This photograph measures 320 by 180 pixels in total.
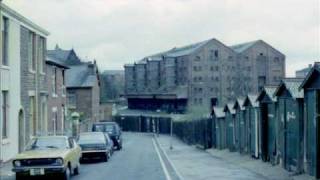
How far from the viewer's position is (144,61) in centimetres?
12012

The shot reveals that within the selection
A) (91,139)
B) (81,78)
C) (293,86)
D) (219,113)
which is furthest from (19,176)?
(81,78)

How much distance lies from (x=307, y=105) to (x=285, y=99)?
288cm

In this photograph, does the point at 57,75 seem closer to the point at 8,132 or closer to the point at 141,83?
the point at 8,132

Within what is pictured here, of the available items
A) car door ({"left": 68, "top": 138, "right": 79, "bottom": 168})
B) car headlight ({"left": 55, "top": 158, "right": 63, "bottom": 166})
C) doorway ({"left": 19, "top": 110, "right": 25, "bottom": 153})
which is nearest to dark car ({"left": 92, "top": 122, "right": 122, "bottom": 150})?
doorway ({"left": 19, "top": 110, "right": 25, "bottom": 153})

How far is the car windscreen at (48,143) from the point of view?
21688mm

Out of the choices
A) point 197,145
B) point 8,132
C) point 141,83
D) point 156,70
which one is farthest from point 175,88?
point 8,132

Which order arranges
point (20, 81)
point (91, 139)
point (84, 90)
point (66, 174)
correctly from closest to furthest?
point (66, 174) → point (20, 81) → point (91, 139) → point (84, 90)

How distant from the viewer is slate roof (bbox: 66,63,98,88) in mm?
76250

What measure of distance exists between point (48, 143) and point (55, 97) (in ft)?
75.7

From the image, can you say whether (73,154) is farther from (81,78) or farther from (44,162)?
(81,78)

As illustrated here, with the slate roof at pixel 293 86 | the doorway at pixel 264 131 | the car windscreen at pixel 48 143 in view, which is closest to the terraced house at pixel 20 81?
the car windscreen at pixel 48 143

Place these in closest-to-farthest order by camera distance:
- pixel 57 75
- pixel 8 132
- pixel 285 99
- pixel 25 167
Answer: pixel 25 167 < pixel 285 99 < pixel 8 132 < pixel 57 75

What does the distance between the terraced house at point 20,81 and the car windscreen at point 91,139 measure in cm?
312

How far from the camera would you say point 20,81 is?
1288 inches
